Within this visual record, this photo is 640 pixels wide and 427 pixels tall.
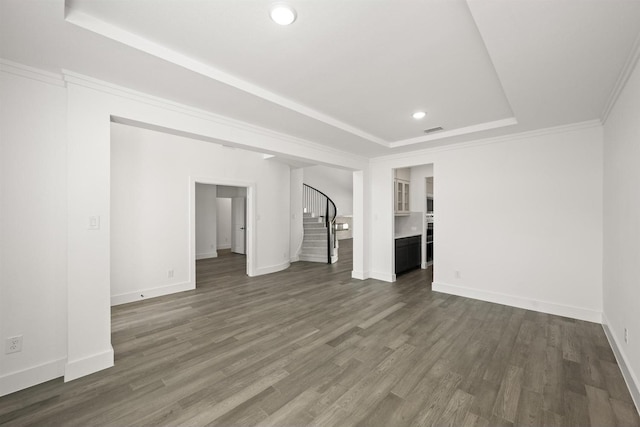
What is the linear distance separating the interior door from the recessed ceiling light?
785 cm

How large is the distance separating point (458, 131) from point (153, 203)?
16.6 feet

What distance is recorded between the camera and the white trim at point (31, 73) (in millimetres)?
2055

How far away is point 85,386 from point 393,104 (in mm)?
3877

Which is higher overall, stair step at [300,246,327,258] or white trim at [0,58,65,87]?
white trim at [0,58,65,87]

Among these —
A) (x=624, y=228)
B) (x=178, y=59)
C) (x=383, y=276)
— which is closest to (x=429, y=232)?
(x=383, y=276)

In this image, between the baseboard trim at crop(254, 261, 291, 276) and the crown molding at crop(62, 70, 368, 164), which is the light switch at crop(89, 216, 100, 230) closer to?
the crown molding at crop(62, 70, 368, 164)

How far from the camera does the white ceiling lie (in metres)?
1.59

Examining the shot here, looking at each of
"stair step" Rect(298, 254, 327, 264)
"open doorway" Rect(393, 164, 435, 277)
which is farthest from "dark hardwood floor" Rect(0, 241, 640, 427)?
"stair step" Rect(298, 254, 327, 264)

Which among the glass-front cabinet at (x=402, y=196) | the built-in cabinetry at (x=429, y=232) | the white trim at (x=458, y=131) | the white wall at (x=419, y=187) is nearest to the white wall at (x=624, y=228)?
the white trim at (x=458, y=131)

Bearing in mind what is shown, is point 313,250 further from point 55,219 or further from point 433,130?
point 55,219

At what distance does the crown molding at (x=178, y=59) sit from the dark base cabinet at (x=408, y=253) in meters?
3.51

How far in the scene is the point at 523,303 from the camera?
385cm

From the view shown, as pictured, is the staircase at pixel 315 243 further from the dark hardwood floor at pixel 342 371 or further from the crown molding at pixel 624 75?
the crown molding at pixel 624 75

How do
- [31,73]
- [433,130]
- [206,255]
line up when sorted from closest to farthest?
1. [31,73]
2. [433,130]
3. [206,255]
